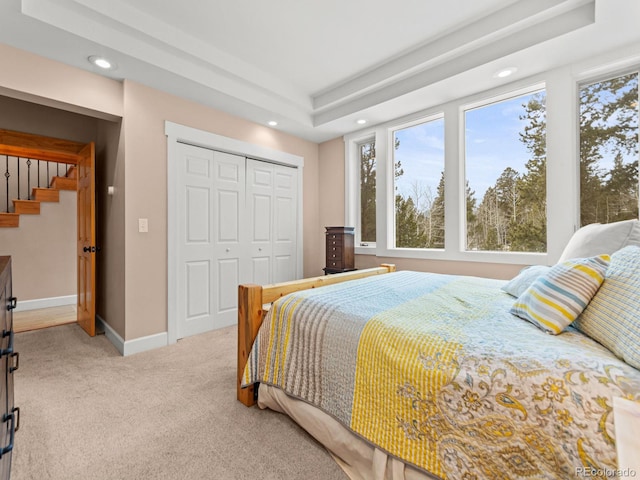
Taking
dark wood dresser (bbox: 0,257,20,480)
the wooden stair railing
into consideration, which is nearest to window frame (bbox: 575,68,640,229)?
dark wood dresser (bbox: 0,257,20,480)

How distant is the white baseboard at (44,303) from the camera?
4230mm

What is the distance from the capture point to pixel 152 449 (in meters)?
1.49

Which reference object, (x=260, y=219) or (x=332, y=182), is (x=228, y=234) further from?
(x=332, y=182)

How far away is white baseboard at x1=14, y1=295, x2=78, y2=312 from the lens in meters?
4.23

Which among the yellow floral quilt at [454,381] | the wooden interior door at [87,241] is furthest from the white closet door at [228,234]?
the yellow floral quilt at [454,381]

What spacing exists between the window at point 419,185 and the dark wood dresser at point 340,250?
2.07ft

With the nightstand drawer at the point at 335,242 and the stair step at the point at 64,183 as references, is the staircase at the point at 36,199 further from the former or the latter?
the nightstand drawer at the point at 335,242

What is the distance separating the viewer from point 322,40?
106 inches

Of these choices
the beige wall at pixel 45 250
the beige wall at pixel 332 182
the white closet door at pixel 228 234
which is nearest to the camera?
the white closet door at pixel 228 234

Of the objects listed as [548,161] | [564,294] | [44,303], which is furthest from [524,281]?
[44,303]

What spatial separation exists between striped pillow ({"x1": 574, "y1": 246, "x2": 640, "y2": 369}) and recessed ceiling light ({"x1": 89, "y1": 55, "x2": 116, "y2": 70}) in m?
3.61

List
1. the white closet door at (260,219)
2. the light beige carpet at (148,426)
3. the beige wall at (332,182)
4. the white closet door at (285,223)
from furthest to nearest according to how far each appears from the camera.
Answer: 1. the beige wall at (332,182)
2. the white closet door at (285,223)
3. the white closet door at (260,219)
4. the light beige carpet at (148,426)

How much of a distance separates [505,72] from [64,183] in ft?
20.3

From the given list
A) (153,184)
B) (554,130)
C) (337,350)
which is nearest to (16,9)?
Result: (153,184)
